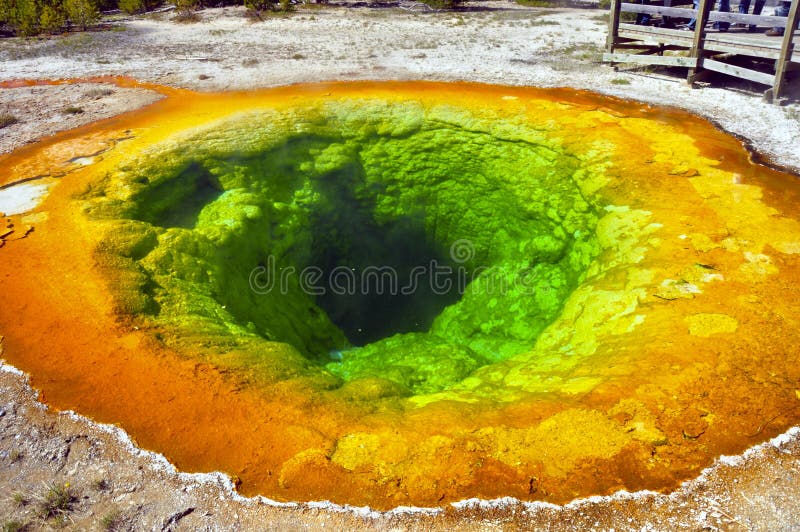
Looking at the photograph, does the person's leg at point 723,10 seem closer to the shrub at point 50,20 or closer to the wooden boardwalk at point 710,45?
the wooden boardwalk at point 710,45

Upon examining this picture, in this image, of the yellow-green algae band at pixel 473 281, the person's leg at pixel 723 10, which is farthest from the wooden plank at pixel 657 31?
A: the yellow-green algae band at pixel 473 281

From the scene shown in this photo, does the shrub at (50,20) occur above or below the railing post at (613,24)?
above

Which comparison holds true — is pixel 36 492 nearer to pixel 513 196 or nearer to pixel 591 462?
pixel 591 462

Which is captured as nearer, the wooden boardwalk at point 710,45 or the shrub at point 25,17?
the wooden boardwalk at point 710,45

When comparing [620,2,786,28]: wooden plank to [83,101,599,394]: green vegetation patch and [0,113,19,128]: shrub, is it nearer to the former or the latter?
[83,101,599,394]: green vegetation patch

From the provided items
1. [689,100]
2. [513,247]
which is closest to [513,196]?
[513,247]

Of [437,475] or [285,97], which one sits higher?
[285,97]

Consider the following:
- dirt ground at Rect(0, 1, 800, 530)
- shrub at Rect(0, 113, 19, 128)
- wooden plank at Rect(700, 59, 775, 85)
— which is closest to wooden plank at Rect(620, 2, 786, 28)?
wooden plank at Rect(700, 59, 775, 85)
